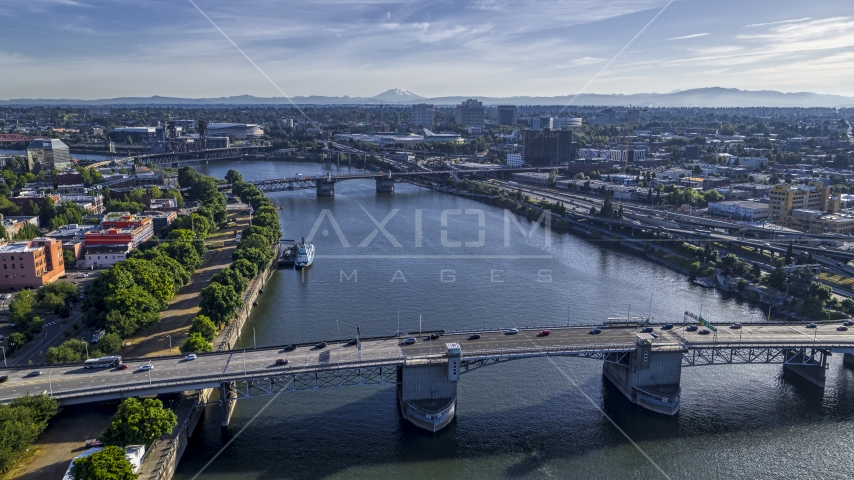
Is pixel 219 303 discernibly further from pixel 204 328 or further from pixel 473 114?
pixel 473 114

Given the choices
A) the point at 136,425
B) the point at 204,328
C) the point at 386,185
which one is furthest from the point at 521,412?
the point at 386,185

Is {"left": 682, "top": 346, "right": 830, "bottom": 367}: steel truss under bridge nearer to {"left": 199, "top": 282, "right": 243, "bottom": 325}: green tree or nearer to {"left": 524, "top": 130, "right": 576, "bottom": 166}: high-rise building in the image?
{"left": 199, "top": 282, "right": 243, "bottom": 325}: green tree

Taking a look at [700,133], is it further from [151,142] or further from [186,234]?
[186,234]

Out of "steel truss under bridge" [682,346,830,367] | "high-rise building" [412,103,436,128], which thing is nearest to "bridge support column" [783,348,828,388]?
"steel truss under bridge" [682,346,830,367]

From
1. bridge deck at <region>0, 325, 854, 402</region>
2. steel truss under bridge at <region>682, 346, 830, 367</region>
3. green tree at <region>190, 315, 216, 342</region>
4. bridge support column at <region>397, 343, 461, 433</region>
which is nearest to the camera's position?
bridge deck at <region>0, 325, 854, 402</region>

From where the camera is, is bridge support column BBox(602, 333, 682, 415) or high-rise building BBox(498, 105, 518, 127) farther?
high-rise building BBox(498, 105, 518, 127)

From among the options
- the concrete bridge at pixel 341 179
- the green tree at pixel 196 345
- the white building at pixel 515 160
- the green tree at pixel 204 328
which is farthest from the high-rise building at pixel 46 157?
the green tree at pixel 196 345

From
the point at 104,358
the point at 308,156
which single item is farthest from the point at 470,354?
the point at 308,156
